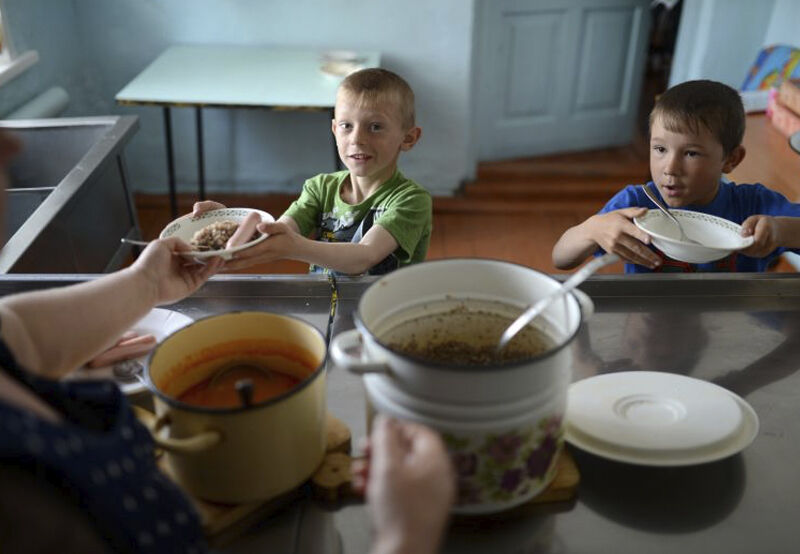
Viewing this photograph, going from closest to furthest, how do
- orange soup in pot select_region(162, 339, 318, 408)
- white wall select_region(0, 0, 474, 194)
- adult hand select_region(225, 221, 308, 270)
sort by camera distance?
orange soup in pot select_region(162, 339, 318, 408)
adult hand select_region(225, 221, 308, 270)
white wall select_region(0, 0, 474, 194)

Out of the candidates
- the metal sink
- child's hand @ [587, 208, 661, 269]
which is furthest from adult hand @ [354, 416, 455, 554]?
the metal sink

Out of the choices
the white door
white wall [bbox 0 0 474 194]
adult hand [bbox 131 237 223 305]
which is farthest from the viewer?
the white door

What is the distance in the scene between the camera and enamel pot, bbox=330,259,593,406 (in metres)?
0.64

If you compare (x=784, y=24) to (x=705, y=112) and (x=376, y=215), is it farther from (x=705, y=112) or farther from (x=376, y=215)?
(x=376, y=215)

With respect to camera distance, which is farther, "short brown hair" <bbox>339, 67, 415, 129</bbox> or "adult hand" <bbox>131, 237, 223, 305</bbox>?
"short brown hair" <bbox>339, 67, 415, 129</bbox>

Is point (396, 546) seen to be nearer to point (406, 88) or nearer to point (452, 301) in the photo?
point (452, 301)

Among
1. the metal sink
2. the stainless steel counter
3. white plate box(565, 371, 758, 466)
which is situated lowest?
the metal sink

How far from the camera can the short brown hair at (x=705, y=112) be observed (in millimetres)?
1385

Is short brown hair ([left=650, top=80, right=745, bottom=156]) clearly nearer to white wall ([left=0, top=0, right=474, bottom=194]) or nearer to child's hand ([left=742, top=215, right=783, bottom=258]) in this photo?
child's hand ([left=742, top=215, right=783, bottom=258])

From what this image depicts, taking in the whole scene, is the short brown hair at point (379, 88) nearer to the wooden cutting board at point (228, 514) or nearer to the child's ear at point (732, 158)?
the child's ear at point (732, 158)

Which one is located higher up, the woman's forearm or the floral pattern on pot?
the woman's forearm

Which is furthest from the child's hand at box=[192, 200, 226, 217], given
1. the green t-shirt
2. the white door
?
the white door

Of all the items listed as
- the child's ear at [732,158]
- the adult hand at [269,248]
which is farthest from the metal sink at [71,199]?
the child's ear at [732,158]

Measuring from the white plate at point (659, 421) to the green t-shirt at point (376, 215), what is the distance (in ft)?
1.93
